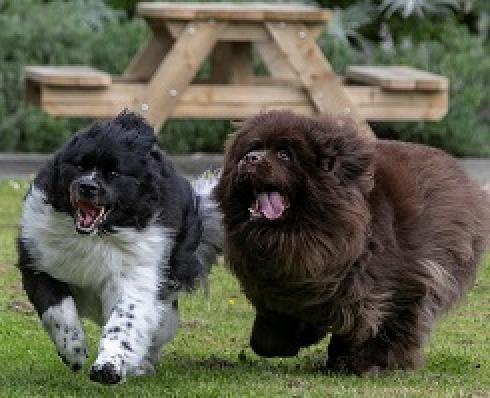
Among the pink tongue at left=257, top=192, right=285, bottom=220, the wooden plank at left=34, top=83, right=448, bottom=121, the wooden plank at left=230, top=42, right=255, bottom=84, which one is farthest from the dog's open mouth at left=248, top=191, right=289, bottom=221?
the wooden plank at left=230, top=42, right=255, bottom=84

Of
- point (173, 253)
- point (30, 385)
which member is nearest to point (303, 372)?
point (173, 253)

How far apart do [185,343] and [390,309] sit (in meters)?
1.47

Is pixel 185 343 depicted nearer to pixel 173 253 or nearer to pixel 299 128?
pixel 173 253

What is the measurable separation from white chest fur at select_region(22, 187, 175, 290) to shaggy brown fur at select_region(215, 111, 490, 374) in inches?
15.5

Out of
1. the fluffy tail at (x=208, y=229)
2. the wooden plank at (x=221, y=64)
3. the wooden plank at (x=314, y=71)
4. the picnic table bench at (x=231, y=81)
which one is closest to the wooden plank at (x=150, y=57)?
the picnic table bench at (x=231, y=81)

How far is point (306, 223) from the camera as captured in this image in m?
6.98

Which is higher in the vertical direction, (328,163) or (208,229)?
(328,163)

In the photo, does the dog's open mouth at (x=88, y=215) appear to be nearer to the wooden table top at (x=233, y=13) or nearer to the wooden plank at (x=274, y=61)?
the wooden table top at (x=233, y=13)

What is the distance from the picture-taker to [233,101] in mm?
14102

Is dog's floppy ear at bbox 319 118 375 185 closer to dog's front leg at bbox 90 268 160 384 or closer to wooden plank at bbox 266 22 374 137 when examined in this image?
dog's front leg at bbox 90 268 160 384

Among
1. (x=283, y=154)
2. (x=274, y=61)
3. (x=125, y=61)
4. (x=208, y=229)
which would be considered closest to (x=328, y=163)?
(x=283, y=154)

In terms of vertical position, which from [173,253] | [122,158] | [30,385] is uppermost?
[122,158]

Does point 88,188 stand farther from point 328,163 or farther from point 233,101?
point 233,101

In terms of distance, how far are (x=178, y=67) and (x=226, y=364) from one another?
638cm
